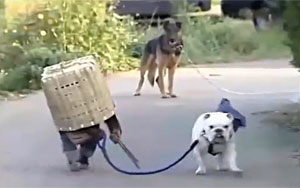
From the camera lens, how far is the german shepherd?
11961 millimetres

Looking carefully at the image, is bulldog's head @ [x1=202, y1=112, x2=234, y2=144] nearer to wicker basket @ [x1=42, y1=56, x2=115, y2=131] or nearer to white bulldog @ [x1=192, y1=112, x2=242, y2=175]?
white bulldog @ [x1=192, y1=112, x2=242, y2=175]

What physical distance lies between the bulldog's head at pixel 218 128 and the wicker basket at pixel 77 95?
815mm

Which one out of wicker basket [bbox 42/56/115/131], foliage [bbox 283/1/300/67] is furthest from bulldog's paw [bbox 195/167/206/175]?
foliage [bbox 283/1/300/67]

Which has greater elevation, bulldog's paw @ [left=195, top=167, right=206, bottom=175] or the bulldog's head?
the bulldog's head

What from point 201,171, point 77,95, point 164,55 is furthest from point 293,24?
point 164,55

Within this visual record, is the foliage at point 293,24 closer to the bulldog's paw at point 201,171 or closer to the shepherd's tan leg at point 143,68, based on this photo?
the bulldog's paw at point 201,171

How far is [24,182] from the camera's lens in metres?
6.53

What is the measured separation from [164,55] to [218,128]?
5774 millimetres

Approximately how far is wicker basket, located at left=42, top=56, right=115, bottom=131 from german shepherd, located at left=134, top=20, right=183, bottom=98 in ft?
17.3

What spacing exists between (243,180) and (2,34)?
7637mm

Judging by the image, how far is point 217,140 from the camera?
6.45 metres

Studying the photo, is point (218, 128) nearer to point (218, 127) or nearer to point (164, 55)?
point (218, 127)

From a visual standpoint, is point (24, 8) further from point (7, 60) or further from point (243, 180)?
point (243, 180)

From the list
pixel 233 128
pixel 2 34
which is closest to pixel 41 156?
pixel 233 128
